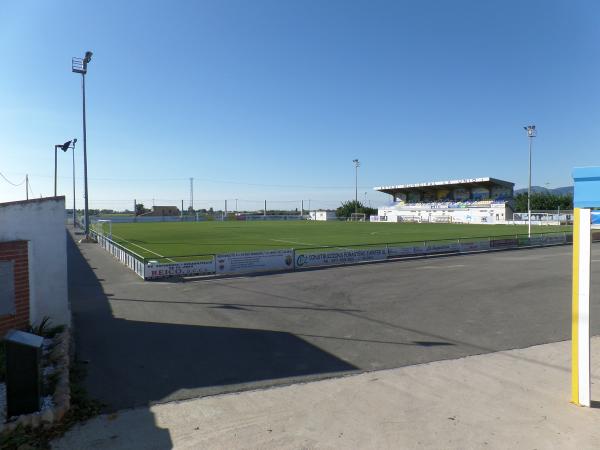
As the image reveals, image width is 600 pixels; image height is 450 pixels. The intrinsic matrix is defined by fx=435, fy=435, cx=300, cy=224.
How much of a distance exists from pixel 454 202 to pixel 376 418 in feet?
306

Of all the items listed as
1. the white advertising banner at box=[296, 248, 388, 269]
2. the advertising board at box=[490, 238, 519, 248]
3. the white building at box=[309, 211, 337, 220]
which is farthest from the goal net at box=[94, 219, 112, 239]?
the white building at box=[309, 211, 337, 220]

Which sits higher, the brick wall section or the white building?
the white building

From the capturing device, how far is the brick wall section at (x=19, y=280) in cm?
816

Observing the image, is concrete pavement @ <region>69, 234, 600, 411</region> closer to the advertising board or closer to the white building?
the advertising board

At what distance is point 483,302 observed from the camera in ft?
41.8

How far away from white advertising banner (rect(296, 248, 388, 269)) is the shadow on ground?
37.5 ft

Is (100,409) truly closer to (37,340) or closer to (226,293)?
(37,340)

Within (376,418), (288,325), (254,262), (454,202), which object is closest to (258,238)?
(254,262)

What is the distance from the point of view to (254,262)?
19.9m

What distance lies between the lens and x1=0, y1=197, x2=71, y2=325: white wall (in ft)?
28.7

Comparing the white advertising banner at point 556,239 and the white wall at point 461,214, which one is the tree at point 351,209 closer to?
the white wall at point 461,214

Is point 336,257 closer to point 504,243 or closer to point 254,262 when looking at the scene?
point 254,262

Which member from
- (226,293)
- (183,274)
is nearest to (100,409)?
(226,293)

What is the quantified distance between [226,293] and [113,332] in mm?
5188
